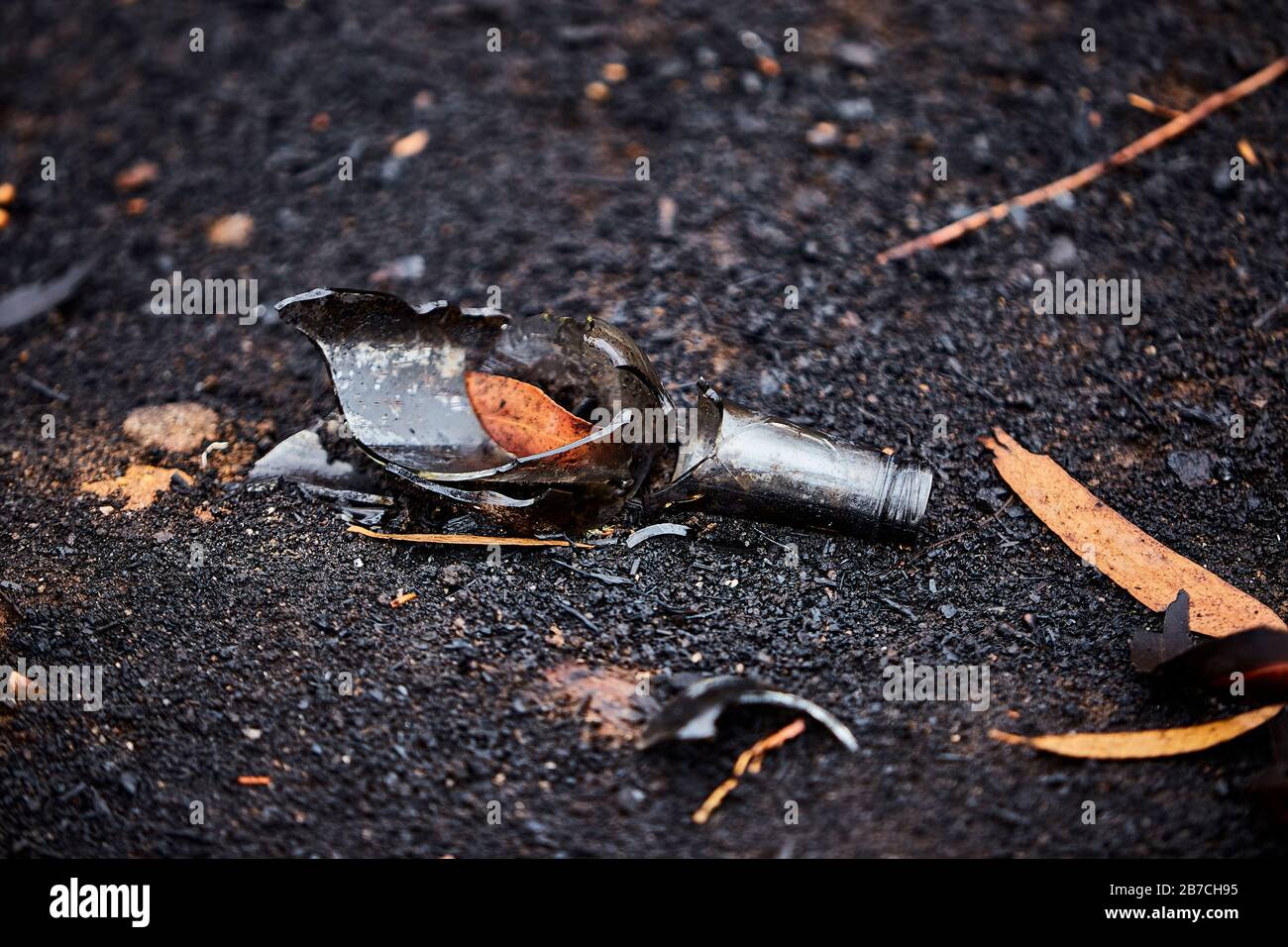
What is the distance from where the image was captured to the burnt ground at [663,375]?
2314 millimetres

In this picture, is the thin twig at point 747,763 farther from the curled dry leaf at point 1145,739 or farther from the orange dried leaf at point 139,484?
the orange dried leaf at point 139,484

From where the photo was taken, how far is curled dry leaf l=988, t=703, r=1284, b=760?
2338 millimetres

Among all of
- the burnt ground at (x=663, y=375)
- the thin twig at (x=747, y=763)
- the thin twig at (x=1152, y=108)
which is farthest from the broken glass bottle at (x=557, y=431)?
the thin twig at (x=1152, y=108)

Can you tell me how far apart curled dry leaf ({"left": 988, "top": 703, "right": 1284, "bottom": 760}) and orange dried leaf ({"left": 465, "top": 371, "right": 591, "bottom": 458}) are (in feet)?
4.16

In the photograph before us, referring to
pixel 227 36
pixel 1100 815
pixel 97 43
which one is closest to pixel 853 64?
pixel 227 36

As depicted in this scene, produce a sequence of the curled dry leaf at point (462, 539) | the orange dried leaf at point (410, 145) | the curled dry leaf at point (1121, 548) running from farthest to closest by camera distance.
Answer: the orange dried leaf at point (410, 145) < the curled dry leaf at point (462, 539) < the curled dry leaf at point (1121, 548)

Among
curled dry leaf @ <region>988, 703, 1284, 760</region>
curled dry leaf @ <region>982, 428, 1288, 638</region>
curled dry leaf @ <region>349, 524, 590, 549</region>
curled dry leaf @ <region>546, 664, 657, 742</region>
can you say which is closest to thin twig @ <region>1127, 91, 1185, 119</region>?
curled dry leaf @ <region>982, 428, 1288, 638</region>

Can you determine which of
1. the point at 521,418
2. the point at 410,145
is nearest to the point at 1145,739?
the point at 521,418

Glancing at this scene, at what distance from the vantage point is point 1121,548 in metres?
2.72

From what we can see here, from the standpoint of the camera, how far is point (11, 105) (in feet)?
14.1

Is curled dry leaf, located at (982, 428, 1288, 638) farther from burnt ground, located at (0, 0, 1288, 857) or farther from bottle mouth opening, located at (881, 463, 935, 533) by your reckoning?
bottle mouth opening, located at (881, 463, 935, 533)

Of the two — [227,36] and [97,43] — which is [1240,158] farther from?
[97,43]

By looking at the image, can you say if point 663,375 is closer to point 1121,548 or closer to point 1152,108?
point 1121,548
